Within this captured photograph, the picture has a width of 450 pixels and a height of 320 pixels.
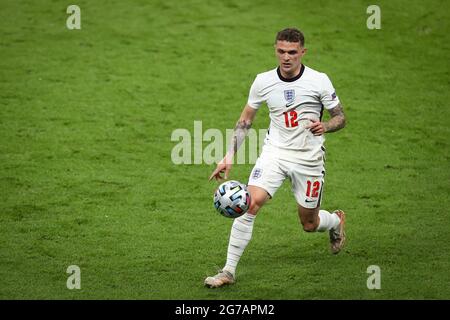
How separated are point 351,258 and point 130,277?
2.38 m

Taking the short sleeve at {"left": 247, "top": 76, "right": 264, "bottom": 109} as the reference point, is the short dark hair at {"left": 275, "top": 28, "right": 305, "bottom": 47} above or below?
above

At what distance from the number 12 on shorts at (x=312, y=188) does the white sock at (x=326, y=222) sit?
1.37 feet

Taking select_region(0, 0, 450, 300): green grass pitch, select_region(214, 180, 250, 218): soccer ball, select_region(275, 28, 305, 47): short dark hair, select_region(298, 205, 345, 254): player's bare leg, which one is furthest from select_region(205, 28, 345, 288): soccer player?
select_region(0, 0, 450, 300): green grass pitch

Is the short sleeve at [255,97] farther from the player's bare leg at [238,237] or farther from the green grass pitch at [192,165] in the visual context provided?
the green grass pitch at [192,165]

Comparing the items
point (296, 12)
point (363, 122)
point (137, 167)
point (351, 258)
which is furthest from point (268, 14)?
point (351, 258)

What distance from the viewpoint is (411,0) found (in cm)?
1744

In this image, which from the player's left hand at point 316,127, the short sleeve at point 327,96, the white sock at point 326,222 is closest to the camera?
the player's left hand at point 316,127

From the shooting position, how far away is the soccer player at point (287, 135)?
333 inches

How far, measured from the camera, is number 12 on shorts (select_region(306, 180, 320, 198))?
28.7ft

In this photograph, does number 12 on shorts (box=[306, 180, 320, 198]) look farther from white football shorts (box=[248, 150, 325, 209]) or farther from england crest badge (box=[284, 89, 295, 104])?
england crest badge (box=[284, 89, 295, 104])

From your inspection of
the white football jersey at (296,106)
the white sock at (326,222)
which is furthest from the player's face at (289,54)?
the white sock at (326,222)

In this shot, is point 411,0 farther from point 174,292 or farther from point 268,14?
point 174,292

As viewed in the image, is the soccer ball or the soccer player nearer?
the soccer ball

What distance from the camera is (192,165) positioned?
12430mm
